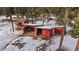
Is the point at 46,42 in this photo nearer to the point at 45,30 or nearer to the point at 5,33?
the point at 45,30

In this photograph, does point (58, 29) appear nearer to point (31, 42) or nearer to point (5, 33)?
point (31, 42)

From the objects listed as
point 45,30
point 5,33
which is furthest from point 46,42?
point 5,33

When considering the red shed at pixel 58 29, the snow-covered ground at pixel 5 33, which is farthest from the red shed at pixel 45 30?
the snow-covered ground at pixel 5 33

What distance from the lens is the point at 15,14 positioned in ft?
7.57

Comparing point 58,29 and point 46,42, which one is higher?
point 58,29

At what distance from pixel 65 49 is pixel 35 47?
0.84 feet

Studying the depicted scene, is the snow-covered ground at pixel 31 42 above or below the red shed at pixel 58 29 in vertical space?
below

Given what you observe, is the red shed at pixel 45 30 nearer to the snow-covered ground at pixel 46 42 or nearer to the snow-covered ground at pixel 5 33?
the snow-covered ground at pixel 46 42

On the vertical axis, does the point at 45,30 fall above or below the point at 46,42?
above

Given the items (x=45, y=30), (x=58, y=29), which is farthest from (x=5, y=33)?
(x=58, y=29)

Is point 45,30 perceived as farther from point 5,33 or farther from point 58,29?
point 5,33

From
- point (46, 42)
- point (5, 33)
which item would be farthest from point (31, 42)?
point (5, 33)
